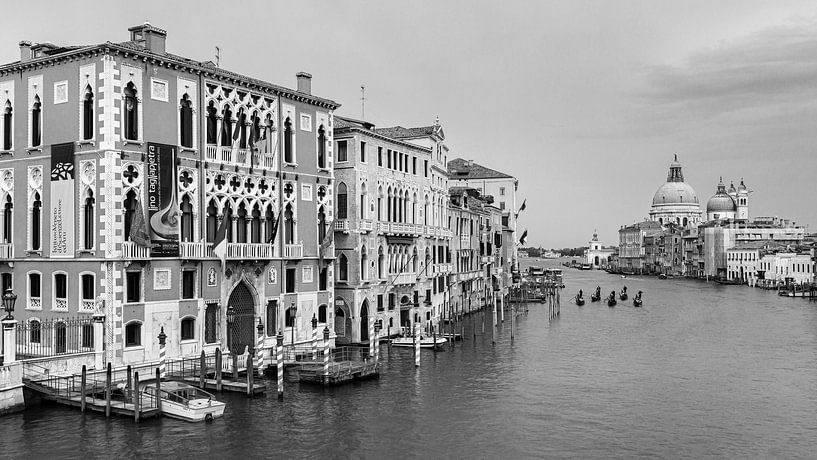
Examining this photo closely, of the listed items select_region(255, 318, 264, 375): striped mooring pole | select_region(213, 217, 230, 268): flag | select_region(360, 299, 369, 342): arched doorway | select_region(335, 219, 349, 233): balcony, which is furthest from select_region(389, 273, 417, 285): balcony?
select_region(213, 217, 230, 268): flag

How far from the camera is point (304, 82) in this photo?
35250 mm

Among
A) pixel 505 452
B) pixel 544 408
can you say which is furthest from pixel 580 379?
pixel 505 452

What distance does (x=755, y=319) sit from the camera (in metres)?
60.8

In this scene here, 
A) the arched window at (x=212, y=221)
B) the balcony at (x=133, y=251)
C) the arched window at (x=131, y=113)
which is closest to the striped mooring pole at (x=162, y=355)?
the balcony at (x=133, y=251)

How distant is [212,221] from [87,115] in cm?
587

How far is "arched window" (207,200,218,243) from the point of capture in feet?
97.3

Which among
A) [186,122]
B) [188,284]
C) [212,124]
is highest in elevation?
[212,124]

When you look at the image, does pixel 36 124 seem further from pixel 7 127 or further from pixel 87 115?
pixel 87 115

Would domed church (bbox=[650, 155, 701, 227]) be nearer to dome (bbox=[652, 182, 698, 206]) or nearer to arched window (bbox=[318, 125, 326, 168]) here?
dome (bbox=[652, 182, 698, 206])

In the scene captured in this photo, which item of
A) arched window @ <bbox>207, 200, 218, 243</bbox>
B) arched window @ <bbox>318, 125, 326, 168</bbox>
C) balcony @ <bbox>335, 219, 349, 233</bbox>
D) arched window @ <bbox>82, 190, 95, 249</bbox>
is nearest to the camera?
arched window @ <bbox>82, 190, 95, 249</bbox>

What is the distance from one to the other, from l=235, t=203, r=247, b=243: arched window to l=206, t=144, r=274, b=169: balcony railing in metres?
1.72

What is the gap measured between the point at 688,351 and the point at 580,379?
39.8ft

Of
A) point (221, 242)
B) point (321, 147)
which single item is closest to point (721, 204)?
point (321, 147)

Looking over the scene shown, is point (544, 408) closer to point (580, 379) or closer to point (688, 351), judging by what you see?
point (580, 379)
